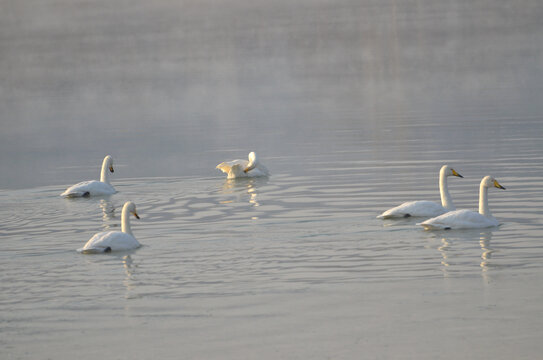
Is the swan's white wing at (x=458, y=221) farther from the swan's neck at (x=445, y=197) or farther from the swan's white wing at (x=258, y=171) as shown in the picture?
the swan's white wing at (x=258, y=171)

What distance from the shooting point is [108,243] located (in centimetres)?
1534

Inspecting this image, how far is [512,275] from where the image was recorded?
13180 mm

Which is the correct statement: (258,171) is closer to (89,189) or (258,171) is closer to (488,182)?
(89,189)

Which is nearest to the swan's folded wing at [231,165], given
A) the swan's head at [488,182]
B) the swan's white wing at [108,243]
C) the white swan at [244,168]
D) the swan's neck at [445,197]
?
the white swan at [244,168]

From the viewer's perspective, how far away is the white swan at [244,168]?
24078mm

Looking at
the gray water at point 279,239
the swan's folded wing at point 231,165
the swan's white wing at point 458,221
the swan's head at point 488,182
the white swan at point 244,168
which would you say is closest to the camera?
the gray water at point 279,239

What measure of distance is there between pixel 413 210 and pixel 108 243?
4668mm

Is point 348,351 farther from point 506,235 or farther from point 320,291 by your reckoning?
point 506,235

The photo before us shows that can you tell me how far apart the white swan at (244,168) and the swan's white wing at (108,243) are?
28.3ft

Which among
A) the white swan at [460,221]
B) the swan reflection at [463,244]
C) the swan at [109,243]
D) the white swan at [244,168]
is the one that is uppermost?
the white swan at [244,168]

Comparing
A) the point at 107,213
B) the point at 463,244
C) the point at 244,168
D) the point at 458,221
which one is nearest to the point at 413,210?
the point at 458,221

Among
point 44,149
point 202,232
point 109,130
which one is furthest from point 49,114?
point 202,232

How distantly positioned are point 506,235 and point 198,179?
1012cm

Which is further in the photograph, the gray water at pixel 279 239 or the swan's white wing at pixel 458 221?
the swan's white wing at pixel 458 221
